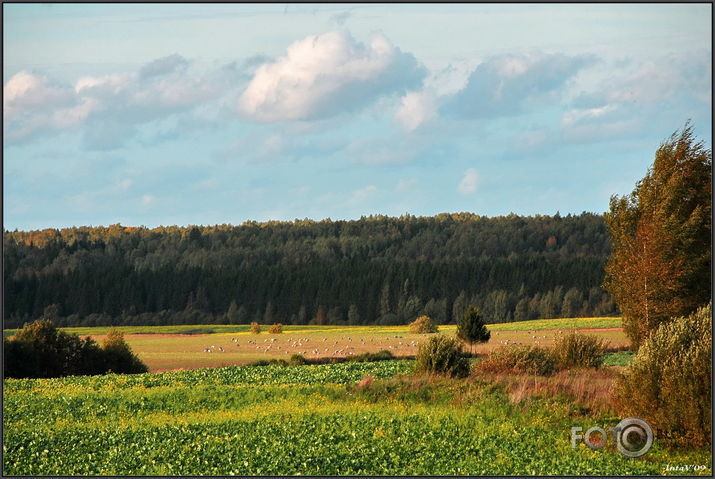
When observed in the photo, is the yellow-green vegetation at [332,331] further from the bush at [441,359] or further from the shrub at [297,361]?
the bush at [441,359]

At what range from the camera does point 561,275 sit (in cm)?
10206

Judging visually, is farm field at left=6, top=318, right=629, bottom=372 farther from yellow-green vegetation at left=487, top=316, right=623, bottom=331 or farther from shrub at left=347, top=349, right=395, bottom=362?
shrub at left=347, top=349, right=395, bottom=362

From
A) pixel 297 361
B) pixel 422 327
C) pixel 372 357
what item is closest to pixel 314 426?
pixel 297 361

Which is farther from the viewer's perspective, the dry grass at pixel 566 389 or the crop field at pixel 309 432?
the dry grass at pixel 566 389

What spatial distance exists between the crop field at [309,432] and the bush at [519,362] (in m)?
3.68

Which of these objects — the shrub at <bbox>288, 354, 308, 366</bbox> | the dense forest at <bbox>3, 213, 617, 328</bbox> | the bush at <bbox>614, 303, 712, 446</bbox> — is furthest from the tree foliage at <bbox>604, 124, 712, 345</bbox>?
the dense forest at <bbox>3, 213, 617, 328</bbox>

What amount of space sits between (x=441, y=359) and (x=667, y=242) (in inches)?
429

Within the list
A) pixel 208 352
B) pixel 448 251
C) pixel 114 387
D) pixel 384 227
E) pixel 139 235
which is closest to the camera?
pixel 114 387

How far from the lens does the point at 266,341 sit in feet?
200

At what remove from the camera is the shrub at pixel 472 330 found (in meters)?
43.6

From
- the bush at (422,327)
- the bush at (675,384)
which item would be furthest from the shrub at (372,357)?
the bush at (675,384)

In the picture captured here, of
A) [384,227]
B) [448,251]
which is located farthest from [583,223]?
[384,227]

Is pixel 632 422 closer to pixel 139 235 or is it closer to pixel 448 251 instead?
pixel 139 235

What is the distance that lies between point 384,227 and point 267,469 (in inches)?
4515
